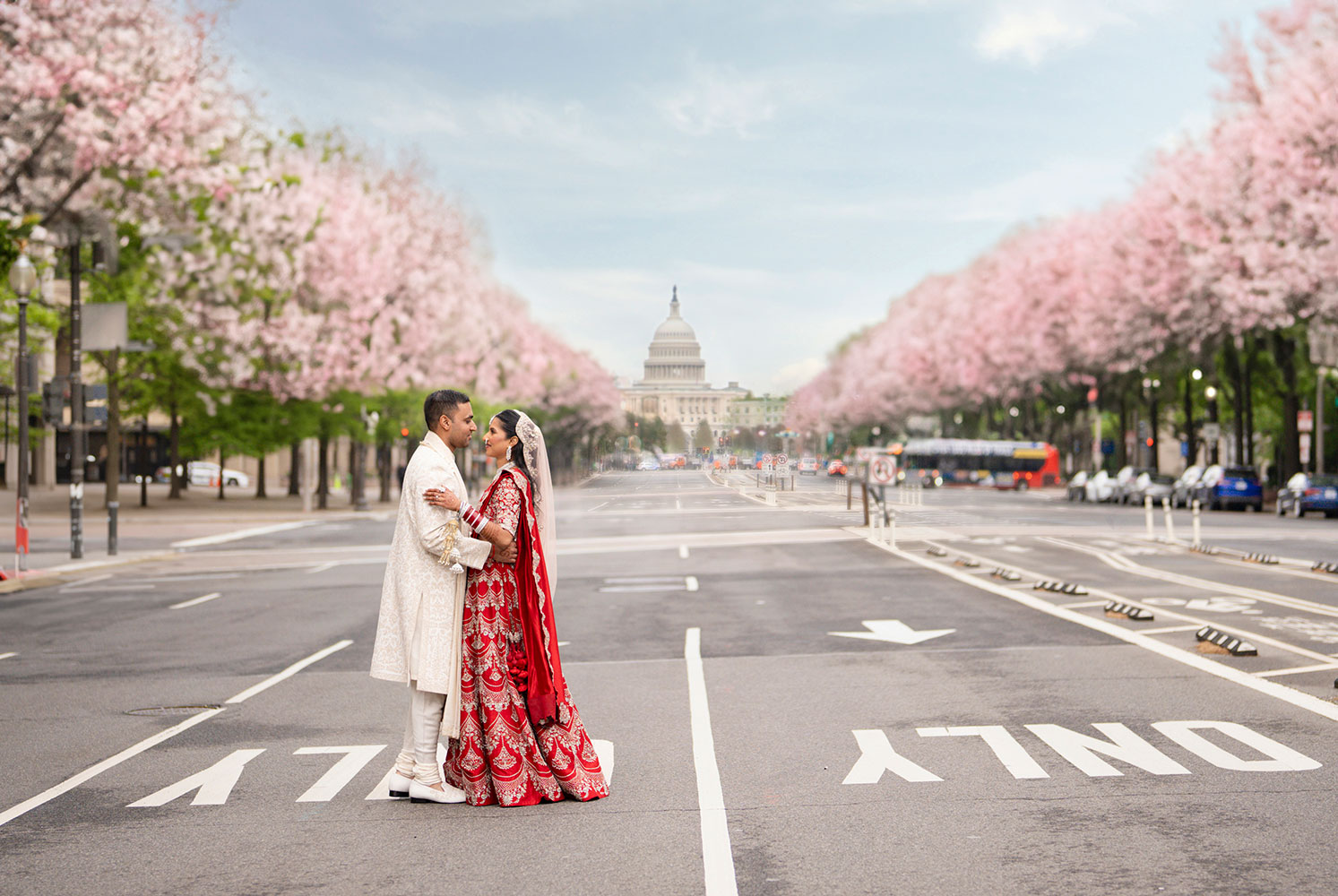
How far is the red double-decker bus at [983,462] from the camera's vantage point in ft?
285

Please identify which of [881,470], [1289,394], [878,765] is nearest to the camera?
[878,765]

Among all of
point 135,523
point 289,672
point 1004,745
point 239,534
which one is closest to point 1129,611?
point 1004,745

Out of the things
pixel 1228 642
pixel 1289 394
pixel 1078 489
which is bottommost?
pixel 1228 642

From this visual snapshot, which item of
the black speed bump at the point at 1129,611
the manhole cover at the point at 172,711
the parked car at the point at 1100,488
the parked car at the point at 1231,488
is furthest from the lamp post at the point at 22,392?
the parked car at the point at 1100,488

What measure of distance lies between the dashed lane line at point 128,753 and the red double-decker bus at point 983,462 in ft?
253

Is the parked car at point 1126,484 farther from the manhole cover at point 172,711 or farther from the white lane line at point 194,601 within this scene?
the manhole cover at point 172,711

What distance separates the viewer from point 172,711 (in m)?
10.5

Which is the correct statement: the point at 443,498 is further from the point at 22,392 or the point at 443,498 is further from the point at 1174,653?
the point at 22,392

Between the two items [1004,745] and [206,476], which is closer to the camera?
[1004,745]

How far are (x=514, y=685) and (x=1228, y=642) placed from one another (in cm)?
748

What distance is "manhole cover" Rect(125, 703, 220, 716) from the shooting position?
10344 millimetres

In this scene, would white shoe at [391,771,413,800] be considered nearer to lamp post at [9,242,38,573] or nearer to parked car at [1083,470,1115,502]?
lamp post at [9,242,38,573]

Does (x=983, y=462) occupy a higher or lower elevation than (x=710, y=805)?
higher

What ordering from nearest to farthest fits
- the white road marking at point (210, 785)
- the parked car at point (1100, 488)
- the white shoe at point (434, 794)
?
the white shoe at point (434, 794)
the white road marking at point (210, 785)
the parked car at point (1100, 488)
